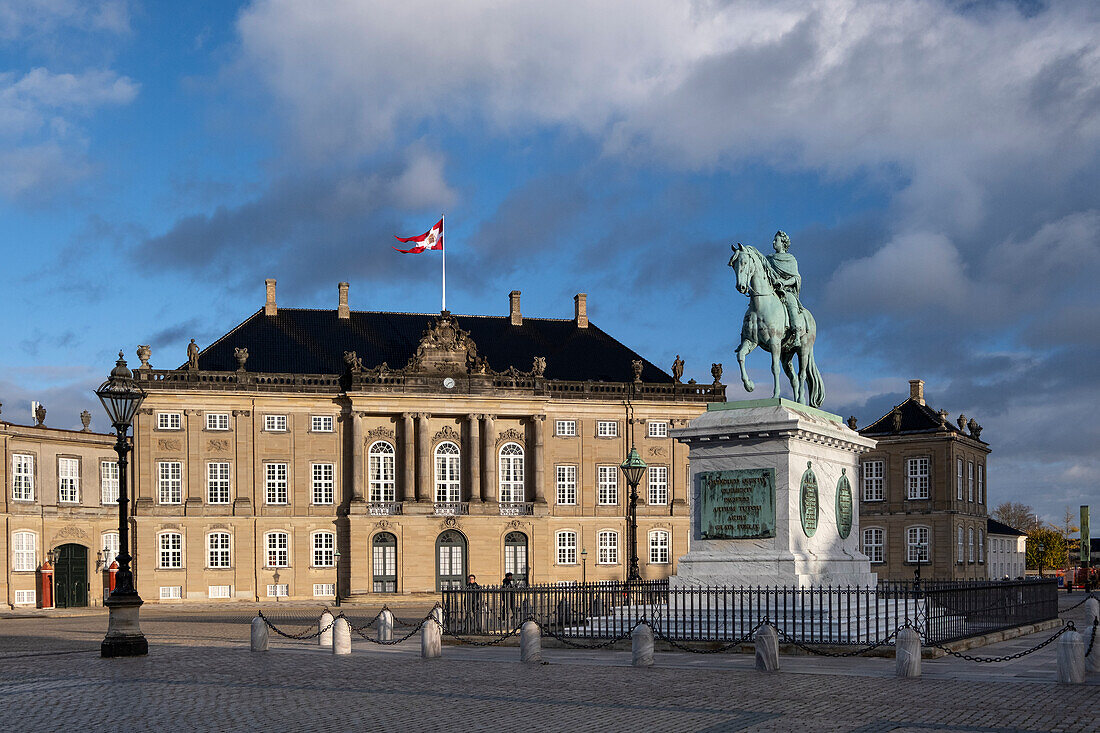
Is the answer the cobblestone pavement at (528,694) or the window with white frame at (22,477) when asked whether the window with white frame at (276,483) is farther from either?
the cobblestone pavement at (528,694)

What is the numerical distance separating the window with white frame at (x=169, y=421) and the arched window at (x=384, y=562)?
39.0 feet

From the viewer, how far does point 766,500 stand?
23875 mm

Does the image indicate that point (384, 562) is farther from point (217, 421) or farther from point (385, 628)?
point (385, 628)

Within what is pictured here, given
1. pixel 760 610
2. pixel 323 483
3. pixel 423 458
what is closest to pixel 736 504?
pixel 760 610

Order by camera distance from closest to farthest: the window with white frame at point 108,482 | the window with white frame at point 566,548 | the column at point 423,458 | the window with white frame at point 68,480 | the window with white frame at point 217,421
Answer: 1. the window with white frame at point 68,480
2. the window with white frame at point 108,482
3. the window with white frame at point 217,421
4. the column at point 423,458
5. the window with white frame at point 566,548

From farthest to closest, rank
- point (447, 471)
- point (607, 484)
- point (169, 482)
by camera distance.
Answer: point (607, 484) → point (447, 471) → point (169, 482)

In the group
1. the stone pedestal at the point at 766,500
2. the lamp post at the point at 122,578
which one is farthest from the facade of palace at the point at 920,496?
the lamp post at the point at 122,578

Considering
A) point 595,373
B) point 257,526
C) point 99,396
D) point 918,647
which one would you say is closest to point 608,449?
point 595,373

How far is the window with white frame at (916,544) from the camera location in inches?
2940

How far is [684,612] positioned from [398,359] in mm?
49811

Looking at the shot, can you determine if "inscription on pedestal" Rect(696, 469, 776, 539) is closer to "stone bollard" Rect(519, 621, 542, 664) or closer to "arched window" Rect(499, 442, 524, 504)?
"stone bollard" Rect(519, 621, 542, 664)

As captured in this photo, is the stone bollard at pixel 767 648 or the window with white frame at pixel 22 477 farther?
the window with white frame at pixel 22 477

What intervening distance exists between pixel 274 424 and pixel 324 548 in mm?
7202

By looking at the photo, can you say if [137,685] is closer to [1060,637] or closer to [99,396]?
[99,396]
